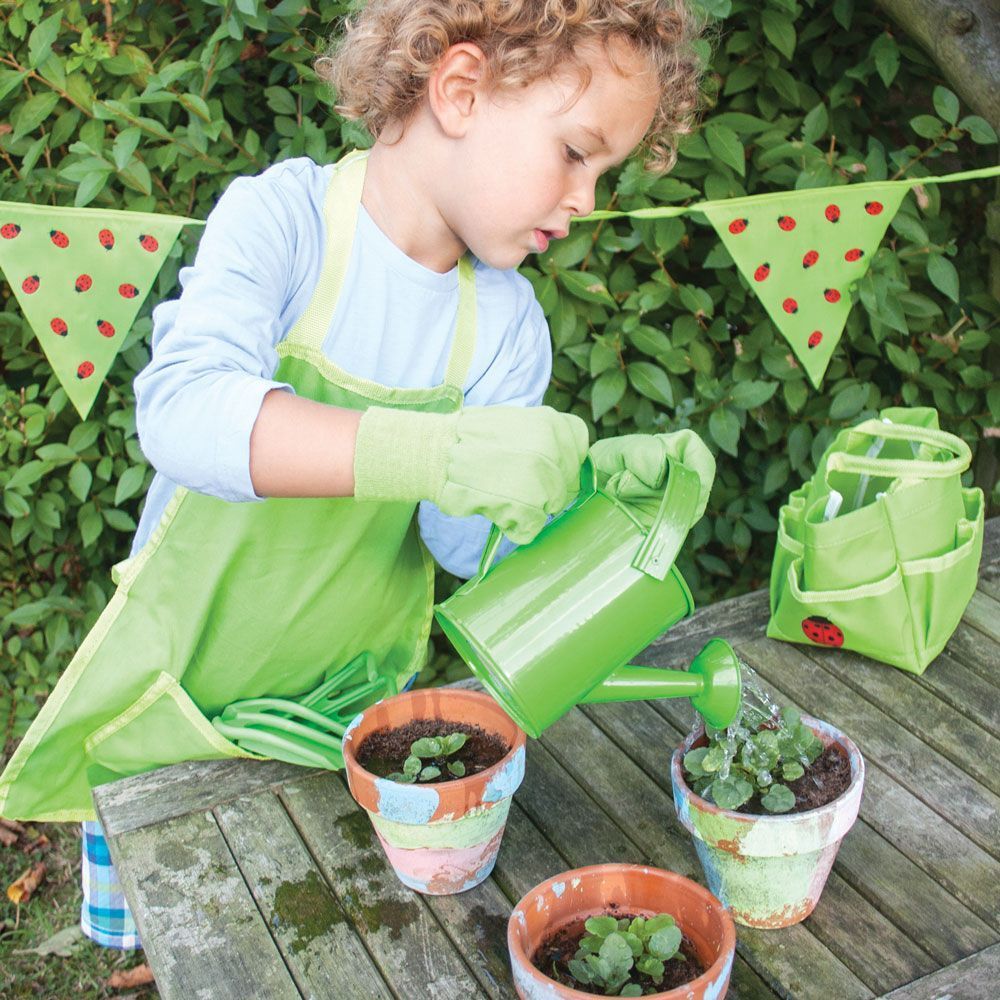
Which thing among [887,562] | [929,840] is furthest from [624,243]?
[929,840]

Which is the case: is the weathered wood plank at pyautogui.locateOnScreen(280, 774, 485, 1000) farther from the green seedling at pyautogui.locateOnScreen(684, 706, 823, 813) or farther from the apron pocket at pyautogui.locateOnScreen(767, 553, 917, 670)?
the apron pocket at pyautogui.locateOnScreen(767, 553, 917, 670)

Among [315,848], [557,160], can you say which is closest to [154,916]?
[315,848]

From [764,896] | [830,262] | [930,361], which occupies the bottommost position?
[930,361]

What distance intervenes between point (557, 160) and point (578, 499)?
37 centimetres

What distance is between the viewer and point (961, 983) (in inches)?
42.8

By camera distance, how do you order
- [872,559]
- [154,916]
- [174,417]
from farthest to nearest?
[872,559]
[154,916]
[174,417]

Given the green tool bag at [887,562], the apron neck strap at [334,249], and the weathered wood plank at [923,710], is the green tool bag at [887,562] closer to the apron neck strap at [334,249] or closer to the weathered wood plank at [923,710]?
the weathered wood plank at [923,710]

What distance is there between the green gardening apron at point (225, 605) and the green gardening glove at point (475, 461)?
357mm

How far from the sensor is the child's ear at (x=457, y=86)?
1.26 meters

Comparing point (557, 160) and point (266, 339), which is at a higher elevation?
point (557, 160)

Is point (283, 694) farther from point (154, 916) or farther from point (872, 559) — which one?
point (872, 559)

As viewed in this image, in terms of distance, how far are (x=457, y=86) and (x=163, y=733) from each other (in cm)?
84

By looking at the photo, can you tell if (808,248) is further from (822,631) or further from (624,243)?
(822,631)

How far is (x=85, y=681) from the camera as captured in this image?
4.82 feet
